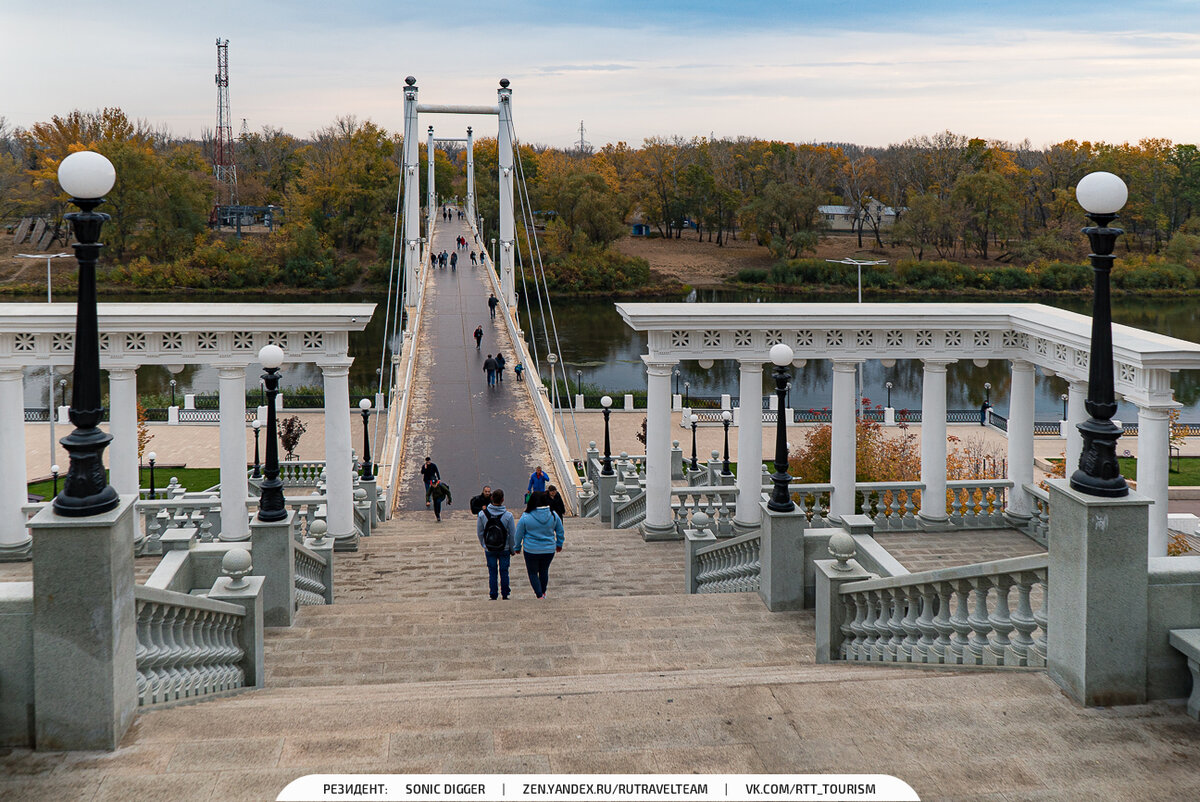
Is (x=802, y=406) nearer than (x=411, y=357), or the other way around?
(x=411, y=357)

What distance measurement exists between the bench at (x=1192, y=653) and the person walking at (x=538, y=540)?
6283 mm

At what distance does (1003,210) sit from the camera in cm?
8631

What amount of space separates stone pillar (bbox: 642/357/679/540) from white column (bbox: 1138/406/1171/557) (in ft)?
18.8

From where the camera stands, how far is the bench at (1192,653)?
5332 millimetres

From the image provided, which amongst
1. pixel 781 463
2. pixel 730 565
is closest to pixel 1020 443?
pixel 730 565

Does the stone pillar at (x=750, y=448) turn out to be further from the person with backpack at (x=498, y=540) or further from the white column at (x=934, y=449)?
the person with backpack at (x=498, y=540)

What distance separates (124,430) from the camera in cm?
1465

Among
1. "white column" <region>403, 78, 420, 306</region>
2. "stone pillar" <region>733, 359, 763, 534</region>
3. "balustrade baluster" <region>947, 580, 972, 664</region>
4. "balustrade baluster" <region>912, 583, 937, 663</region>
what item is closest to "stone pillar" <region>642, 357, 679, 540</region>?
"stone pillar" <region>733, 359, 763, 534</region>

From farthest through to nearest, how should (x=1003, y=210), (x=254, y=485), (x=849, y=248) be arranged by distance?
1. (x=849, y=248)
2. (x=1003, y=210)
3. (x=254, y=485)

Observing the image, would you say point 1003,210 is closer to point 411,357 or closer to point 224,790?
point 411,357

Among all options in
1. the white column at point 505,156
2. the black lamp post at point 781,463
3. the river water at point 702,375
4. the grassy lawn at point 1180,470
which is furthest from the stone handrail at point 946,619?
the white column at point 505,156

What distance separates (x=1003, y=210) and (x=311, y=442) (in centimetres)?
6849

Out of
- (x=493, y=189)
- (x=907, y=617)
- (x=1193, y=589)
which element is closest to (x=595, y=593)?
(x=907, y=617)

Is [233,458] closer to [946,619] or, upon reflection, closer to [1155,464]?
[946,619]
